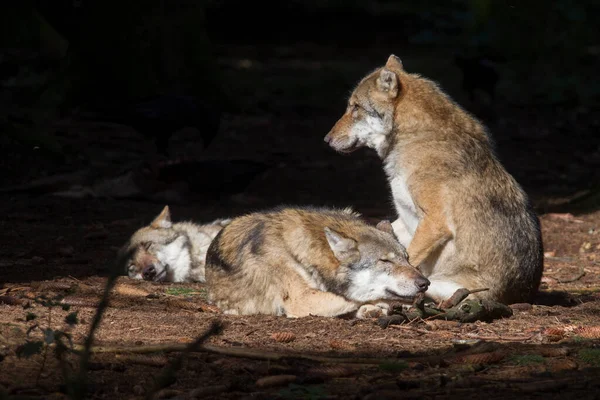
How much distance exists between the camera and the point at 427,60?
23219mm

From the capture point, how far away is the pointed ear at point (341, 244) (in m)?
6.63

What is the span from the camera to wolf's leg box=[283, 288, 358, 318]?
6.54 metres

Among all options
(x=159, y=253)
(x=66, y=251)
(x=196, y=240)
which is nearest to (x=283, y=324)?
(x=159, y=253)

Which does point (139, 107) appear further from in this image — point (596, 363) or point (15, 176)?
point (596, 363)

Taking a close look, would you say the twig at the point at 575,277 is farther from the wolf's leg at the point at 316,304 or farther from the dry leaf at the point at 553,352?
the dry leaf at the point at 553,352

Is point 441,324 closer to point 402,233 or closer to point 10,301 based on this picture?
point 402,233

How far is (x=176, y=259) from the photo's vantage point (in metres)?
9.02

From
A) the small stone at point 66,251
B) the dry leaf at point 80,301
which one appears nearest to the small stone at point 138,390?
the dry leaf at point 80,301

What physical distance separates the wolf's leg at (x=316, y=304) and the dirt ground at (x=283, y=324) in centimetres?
15

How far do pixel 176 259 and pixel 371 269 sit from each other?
2965 mm

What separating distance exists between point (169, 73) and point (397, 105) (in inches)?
332

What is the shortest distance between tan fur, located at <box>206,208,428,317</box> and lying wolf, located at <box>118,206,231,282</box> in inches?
78.3

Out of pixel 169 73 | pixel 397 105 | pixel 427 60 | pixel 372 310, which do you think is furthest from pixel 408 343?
pixel 427 60

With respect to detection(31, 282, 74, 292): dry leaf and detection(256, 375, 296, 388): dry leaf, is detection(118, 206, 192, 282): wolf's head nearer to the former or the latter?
detection(31, 282, 74, 292): dry leaf
